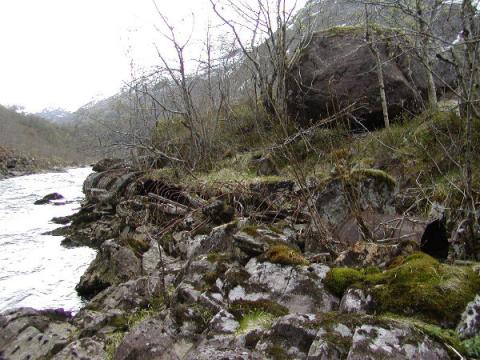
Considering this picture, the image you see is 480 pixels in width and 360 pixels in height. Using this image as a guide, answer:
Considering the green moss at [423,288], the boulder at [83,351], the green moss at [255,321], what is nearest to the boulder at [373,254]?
the green moss at [423,288]

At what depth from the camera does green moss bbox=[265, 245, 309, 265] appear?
415 centimetres

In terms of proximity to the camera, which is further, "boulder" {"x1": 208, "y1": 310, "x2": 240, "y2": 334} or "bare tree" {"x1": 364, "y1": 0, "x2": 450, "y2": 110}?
"bare tree" {"x1": 364, "y1": 0, "x2": 450, "y2": 110}

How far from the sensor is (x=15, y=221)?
16.3 m

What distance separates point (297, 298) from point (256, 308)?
37 centimetres

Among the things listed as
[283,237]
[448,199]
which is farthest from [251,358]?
[448,199]

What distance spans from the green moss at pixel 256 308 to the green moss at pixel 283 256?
0.51 m

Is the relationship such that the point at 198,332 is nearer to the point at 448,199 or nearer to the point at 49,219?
the point at 448,199

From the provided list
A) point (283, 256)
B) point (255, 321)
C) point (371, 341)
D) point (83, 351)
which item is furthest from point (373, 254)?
point (83, 351)

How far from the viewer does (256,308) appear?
3723 mm

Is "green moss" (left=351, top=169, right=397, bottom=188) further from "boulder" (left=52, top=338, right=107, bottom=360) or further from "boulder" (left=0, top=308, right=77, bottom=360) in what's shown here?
"boulder" (left=0, top=308, right=77, bottom=360)

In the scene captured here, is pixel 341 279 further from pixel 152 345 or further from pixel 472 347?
pixel 152 345

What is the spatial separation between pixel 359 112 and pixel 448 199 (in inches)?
209

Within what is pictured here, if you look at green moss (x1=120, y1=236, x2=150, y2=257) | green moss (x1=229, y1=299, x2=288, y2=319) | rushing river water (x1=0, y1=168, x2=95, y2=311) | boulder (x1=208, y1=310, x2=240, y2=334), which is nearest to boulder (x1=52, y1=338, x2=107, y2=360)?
boulder (x1=208, y1=310, x2=240, y2=334)

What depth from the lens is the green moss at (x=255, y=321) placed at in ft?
11.1
